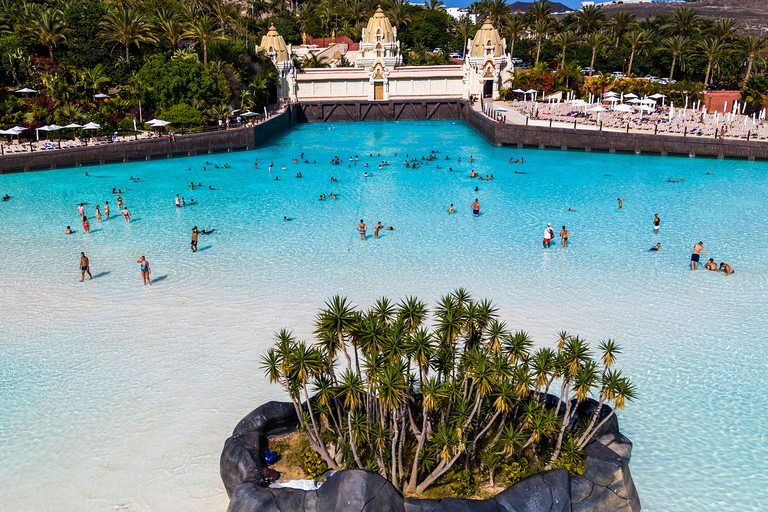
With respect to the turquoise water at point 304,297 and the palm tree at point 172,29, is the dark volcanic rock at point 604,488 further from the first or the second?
the palm tree at point 172,29

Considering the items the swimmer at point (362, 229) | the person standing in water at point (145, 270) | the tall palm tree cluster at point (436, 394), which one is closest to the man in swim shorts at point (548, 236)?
the swimmer at point (362, 229)

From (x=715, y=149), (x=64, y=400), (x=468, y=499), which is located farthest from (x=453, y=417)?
(x=715, y=149)

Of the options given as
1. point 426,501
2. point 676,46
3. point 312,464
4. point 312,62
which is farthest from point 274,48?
point 426,501

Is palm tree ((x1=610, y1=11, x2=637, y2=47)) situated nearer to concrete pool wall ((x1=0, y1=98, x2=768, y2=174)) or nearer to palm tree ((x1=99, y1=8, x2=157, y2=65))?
concrete pool wall ((x1=0, y1=98, x2=768, y2=174))

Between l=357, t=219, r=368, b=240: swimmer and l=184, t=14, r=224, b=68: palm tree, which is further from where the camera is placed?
l=184, t=14, r=224, b=68: palm tree

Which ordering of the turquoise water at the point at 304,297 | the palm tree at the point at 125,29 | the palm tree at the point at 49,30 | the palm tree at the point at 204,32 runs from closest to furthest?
the turquoise water at the point at 304,297, the palm tree at the point at 49,30, the palm tree at the point at 125,29, the palm tree at the point at 204,32

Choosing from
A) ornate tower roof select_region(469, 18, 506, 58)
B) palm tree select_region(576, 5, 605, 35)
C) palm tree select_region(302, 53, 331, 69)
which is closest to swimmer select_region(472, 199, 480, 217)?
ornate tower roof select_region(469, 18, 506, 58)

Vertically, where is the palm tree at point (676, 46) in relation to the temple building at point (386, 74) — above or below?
above
